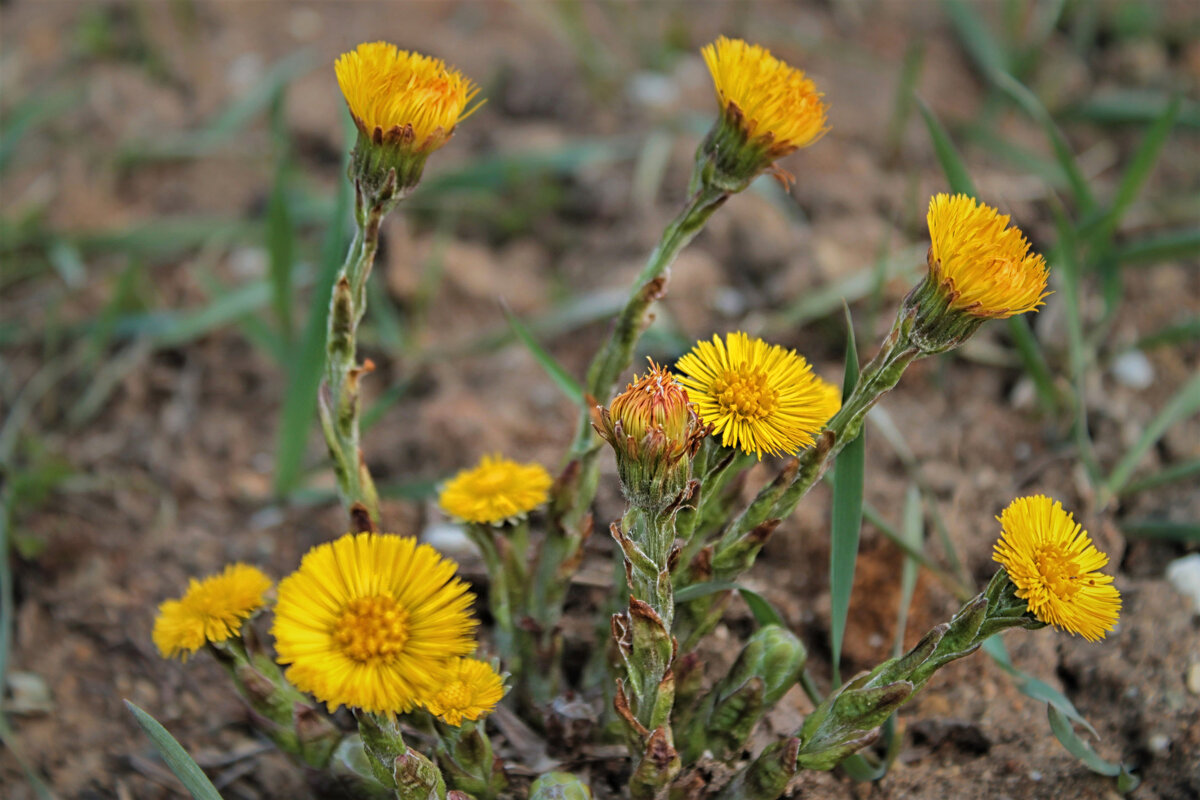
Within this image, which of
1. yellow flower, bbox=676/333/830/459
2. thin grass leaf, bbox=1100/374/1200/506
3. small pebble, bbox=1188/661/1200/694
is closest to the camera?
yellow flower, bbox=676/333/830/459

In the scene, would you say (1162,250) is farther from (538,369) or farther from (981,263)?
(538,369)

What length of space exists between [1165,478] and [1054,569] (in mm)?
935

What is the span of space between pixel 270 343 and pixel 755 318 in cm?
119

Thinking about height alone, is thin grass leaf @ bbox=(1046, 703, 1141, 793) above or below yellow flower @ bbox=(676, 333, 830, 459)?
below

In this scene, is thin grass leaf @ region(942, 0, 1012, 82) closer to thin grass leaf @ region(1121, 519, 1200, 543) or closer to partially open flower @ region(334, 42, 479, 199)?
thin grass leaf @ region(1121, 519, 1200, 543)

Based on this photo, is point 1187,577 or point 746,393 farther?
point 1187,577

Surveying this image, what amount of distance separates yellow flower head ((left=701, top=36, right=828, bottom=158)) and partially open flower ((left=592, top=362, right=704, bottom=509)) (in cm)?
36

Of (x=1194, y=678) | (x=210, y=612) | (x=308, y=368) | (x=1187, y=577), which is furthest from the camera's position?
(x=308, y=368)

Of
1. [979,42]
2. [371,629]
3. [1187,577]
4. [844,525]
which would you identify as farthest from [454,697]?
[979,42]

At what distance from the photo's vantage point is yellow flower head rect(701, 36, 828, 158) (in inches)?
44.9

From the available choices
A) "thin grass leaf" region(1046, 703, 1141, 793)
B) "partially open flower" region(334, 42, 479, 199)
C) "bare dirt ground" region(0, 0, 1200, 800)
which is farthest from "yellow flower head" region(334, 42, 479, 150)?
"thin grass leaf" region(1046, 703, 1141, 793)

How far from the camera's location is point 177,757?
3.79ft

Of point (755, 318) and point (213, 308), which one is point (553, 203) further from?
point (213, 308)

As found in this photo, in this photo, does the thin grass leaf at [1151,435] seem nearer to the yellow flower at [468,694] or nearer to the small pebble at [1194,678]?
the small pebble at [1194,678]
